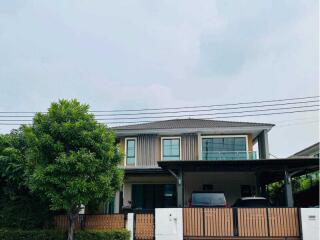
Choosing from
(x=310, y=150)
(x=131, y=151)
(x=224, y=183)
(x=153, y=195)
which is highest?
(x=310, y=150)

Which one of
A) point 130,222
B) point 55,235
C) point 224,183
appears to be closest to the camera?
point 55,235

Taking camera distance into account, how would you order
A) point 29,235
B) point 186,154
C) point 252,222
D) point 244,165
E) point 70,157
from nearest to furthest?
1. point 70,157
2. point 252,222
3. point 29,235
4. point 244,165
5. point 186,154

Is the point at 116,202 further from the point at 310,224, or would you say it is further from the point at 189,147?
the point at 310,224

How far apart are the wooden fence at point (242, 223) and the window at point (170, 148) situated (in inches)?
341

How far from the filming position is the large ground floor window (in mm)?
21750

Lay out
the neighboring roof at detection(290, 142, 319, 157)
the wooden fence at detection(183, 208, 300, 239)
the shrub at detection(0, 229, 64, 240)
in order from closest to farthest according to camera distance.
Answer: the wooden fence at detection(183, 208, 300, 239) < the shrub at detection(0, 229, 64, 240) < the neighboring roof at detection(290, 142, 319, 157)

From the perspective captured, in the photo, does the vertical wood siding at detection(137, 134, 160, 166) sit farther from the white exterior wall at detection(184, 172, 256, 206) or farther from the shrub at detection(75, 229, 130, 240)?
the shrub at detection(75, 229, 130, 240)

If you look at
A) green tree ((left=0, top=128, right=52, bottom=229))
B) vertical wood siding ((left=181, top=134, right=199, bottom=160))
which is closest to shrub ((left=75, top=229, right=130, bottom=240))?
green tree ((left=0, top=128, right=52, bottom=229))

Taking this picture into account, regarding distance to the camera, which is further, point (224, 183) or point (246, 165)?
point (224, 183)

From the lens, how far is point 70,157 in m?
12.5

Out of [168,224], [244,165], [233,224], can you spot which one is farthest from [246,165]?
[168,224]

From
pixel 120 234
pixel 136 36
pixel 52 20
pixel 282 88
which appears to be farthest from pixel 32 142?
pixel 282 88

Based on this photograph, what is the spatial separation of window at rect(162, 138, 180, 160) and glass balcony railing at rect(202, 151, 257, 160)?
1732 millimetres

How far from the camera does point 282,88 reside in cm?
2034
